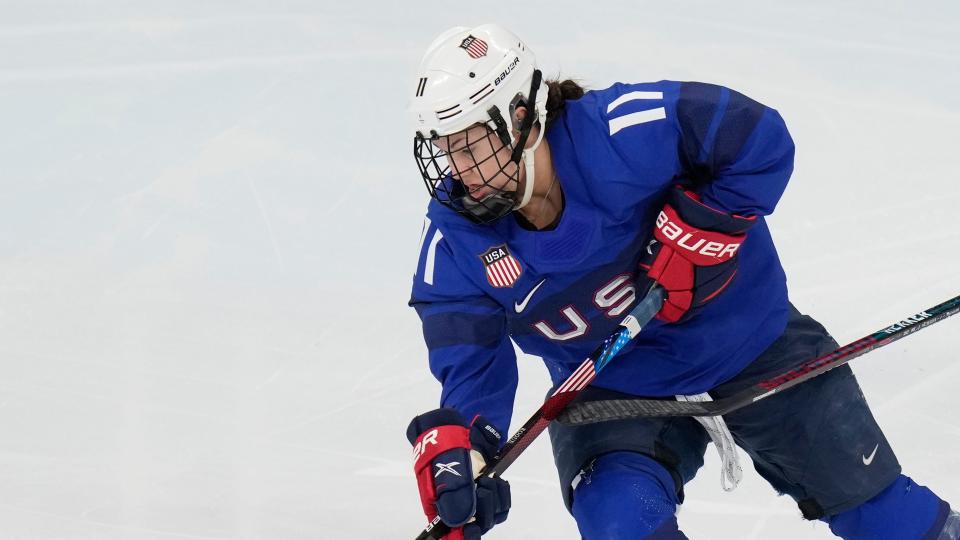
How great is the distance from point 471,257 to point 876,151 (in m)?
2.90

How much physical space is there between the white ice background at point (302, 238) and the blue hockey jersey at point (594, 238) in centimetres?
36

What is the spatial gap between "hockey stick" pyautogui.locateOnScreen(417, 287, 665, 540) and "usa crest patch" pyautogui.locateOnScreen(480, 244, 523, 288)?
25cm

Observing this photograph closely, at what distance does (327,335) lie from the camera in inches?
161

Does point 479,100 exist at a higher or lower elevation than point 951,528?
higher

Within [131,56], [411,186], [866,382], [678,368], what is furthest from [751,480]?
[131,56]

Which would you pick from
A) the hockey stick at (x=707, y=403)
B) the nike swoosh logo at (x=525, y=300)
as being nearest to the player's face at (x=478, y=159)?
the nike swoosh logo at (x=525, y=300)

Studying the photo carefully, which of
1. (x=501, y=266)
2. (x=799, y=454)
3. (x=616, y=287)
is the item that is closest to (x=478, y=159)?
(x=501, y=266)

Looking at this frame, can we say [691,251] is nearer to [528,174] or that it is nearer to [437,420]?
[528,174]

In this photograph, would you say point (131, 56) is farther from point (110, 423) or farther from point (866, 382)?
point (866, 382)

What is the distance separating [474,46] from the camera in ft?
8.32

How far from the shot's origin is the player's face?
2.47 metres

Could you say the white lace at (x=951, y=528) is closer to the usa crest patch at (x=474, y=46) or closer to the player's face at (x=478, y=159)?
the player's face at (x=478, y=159)

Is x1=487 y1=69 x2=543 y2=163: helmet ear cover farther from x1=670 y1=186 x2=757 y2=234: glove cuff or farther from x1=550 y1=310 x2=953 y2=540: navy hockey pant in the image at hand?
x1=550 y1=310 x2=953 y2=540: navy hockey pant

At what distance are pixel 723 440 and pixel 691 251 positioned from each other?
46 centimetres
